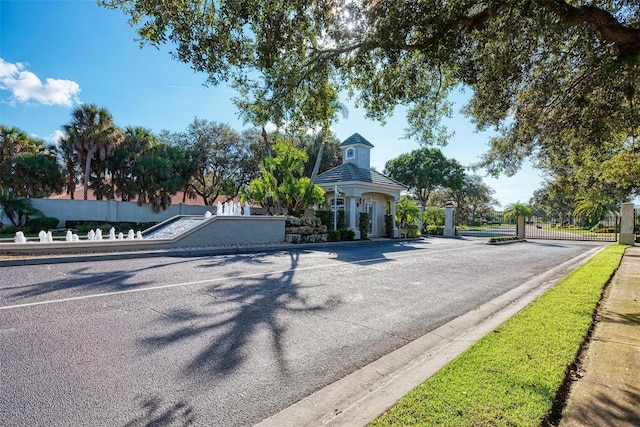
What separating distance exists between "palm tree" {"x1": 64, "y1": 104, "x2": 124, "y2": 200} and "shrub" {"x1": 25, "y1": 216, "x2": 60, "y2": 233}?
4813 mm

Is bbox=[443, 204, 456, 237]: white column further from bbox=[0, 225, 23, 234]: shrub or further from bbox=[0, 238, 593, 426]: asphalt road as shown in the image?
bbox=[0, 225, 23, 234]: shrub

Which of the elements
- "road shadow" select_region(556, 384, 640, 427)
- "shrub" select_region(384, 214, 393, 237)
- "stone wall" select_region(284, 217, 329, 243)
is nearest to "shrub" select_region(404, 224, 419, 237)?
"shrub" select_region(384, 214, 393, 237)

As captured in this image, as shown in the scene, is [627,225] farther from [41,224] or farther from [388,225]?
[41,224]

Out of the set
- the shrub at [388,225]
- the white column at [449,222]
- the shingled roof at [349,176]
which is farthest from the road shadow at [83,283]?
the white column at [449,222]

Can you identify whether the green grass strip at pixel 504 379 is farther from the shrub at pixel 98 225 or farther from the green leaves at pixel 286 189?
the shrub at pixel 98 225

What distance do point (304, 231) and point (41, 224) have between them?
18187 mm

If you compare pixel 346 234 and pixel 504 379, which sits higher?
pixel 346 234

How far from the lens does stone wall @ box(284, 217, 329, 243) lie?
17.8 metres

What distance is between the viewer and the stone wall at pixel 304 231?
1783cm

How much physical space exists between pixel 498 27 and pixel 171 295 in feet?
26.8

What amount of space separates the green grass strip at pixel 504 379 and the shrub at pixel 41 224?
1072 inches

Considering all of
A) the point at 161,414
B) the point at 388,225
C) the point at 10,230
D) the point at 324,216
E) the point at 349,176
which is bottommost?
the point at 161,414

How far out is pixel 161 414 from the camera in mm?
2684

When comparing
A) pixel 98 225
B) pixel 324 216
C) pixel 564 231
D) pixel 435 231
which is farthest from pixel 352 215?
pixel 564 231
